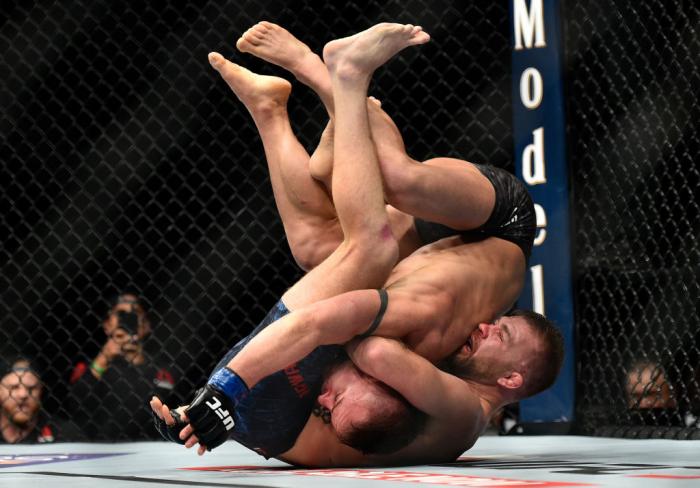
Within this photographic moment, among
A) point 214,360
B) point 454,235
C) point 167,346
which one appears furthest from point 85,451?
point 167,346

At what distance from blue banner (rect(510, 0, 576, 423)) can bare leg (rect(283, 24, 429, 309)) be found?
1.08m

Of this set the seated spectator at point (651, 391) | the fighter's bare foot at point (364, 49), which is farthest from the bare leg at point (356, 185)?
the seated spectator at point (651, 391)

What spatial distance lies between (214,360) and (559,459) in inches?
72.5

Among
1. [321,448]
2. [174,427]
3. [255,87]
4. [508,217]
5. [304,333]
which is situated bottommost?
[321,448]

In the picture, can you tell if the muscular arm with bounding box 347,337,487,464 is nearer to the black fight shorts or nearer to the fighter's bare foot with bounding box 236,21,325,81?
the black fight shorts

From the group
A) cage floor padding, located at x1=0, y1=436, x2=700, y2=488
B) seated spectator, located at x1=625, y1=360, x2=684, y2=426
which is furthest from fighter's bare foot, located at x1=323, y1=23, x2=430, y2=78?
seated spectator, located at x1=625, y1=360, x2=684, y2=426

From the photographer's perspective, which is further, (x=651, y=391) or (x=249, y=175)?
(x=249, y=175)

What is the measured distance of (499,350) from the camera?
163 cm

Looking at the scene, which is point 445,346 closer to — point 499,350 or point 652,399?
point 499,350

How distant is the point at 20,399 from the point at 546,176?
156 cm

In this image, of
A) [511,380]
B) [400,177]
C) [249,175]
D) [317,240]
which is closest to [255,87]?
[317,240]

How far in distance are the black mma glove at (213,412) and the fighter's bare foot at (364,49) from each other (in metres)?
0.53

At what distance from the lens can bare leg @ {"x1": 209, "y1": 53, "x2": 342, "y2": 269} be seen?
1856 mm

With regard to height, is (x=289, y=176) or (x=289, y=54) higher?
(x=289, y=54)
